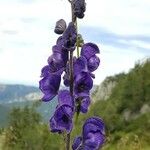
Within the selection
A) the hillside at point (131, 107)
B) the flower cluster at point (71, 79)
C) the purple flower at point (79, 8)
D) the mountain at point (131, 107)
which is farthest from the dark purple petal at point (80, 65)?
the hillside at point (131, 107)

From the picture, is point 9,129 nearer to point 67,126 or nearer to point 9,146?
point 9,146

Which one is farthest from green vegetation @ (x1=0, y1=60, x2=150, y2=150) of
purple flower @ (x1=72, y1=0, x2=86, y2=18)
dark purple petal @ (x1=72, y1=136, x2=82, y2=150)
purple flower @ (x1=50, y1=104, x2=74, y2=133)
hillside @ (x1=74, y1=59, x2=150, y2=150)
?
purple flower @ (x1=72, y1=0, x2=86, y2=18)

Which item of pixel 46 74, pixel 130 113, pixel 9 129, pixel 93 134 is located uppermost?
pixel 46 74

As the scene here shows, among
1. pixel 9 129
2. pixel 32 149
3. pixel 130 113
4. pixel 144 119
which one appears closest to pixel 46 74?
pixel 32 149

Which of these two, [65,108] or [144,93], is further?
[144,93]

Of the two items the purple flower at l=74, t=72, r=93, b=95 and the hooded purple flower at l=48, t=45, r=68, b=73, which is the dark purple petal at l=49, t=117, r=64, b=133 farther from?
the hooded purple flower at l=48, t=45, r=68, b=73

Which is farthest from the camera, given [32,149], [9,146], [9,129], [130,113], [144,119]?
[130,113]
